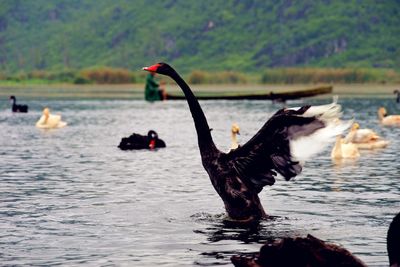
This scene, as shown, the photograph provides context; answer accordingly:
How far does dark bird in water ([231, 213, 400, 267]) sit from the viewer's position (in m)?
14.1

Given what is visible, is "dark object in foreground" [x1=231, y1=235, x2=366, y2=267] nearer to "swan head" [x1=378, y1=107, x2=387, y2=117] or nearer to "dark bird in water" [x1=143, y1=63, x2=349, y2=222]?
"dark bird in water" [x1=143, y1=63, x2=349, y2=222]

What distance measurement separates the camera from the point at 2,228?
2016 cm

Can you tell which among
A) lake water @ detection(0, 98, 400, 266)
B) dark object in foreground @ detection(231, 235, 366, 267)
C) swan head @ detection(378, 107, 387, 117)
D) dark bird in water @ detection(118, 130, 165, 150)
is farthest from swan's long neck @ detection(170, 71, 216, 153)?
swan head @ detection(378, 107, 387, 117)

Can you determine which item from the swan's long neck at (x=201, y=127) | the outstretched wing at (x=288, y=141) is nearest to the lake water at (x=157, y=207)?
the outstretched wing at (x=288, y=141)

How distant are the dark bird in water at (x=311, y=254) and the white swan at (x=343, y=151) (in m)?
21.7

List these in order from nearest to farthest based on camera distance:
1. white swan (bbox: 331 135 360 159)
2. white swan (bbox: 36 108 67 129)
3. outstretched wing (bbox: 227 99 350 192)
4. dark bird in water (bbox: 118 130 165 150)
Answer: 1. outstretched wing (bbox: 227 99 350 192)
2. white swan (bbox: 331 135 360 159)
3. dark bird in water (bbox: 118 130 165 150)
4. white swan (bbox: 36 108 67 129)

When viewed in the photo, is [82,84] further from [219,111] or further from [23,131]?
[23,131]

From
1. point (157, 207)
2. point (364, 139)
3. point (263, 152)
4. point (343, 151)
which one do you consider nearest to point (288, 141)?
point (263, 152)

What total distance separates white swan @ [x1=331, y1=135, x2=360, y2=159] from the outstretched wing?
16.2 meters

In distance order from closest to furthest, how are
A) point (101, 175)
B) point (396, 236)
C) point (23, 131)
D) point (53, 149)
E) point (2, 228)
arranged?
point (396, 236)
point (2, 228)
point (101, 175)
point (53, 149)
point (23, 131)

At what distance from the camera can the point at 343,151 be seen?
36.3m

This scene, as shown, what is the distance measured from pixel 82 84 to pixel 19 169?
12657cm

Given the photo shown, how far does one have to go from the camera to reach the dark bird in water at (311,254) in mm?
14141


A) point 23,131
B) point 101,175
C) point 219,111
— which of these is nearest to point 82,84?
point 219,111
